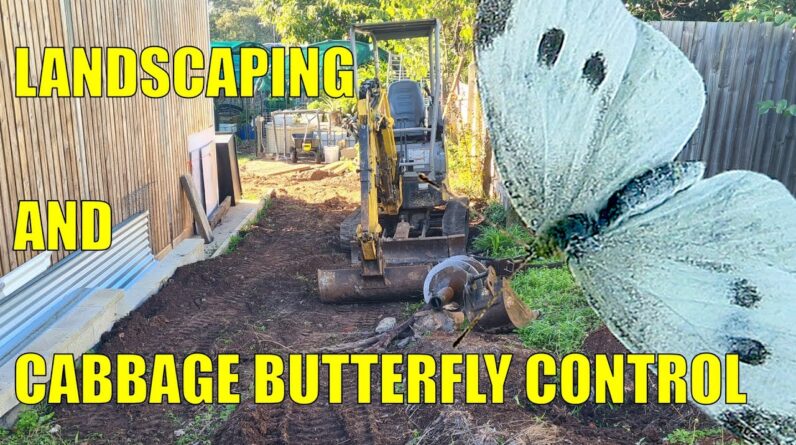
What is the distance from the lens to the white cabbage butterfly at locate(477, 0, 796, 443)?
1457 mm

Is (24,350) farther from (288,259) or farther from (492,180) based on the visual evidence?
(492,180)

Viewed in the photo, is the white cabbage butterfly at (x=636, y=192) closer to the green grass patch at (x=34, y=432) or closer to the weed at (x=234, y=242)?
the green grass patch at (x=34, y=432)

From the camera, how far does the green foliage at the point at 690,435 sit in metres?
3.86

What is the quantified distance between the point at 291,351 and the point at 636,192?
4.54 metres

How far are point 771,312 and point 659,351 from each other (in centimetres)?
25

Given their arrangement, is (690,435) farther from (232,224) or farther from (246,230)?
(232,224)

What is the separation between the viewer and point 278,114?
18.4 m

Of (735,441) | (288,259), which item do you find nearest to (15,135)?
(288,259)

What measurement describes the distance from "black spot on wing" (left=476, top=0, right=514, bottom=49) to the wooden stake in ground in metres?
8.19

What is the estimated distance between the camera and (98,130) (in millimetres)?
6695

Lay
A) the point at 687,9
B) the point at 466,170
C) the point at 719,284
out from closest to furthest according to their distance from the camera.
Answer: the point at 719,284, the point at 687,9, the point at 466,170

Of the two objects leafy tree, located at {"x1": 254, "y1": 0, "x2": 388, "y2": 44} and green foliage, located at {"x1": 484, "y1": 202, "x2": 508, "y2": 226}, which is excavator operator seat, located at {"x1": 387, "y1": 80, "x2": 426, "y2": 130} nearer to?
green foliage, located at {"x1": 484, "y1": 202, "x2": 508, "y2": 226}
